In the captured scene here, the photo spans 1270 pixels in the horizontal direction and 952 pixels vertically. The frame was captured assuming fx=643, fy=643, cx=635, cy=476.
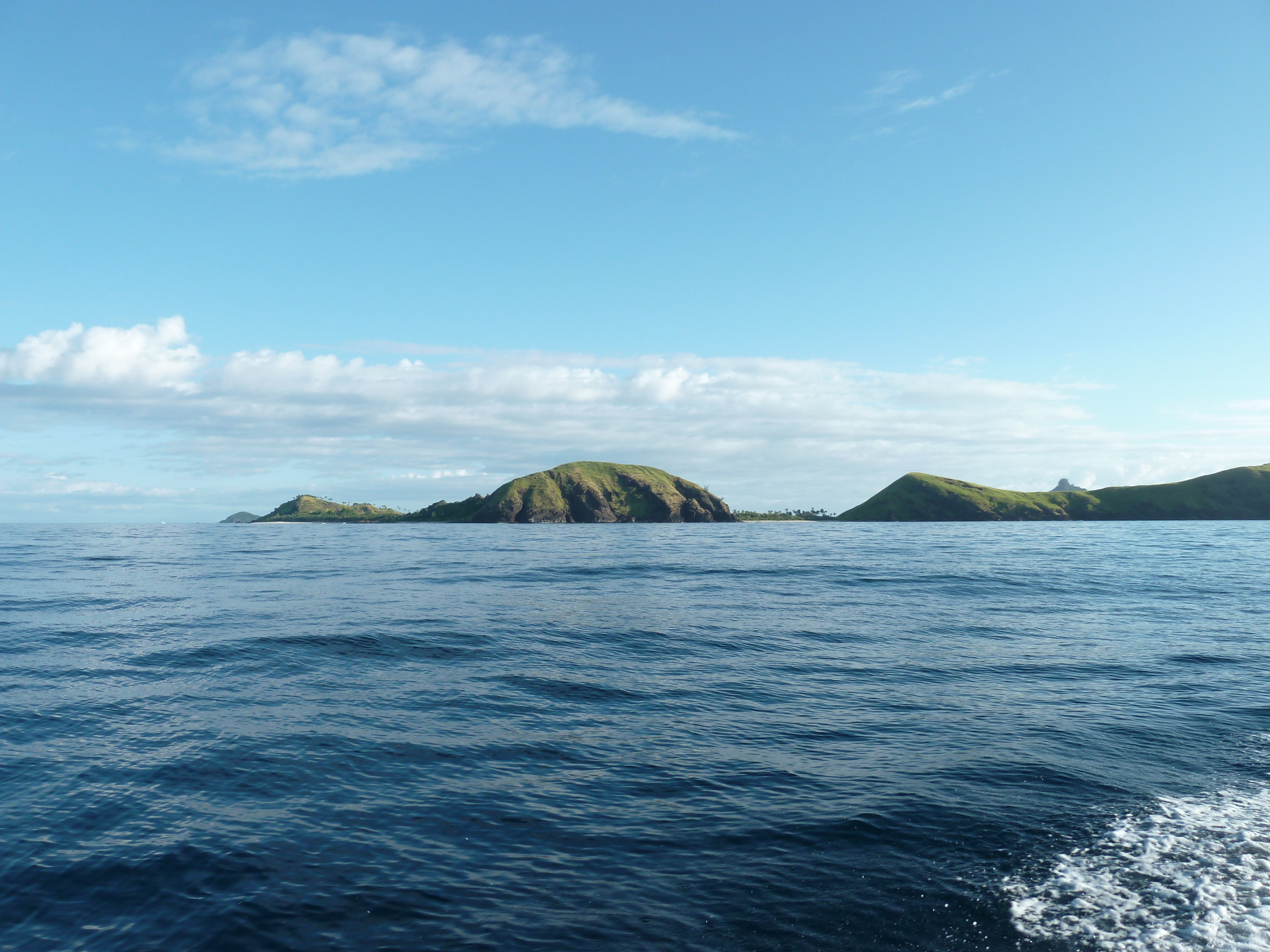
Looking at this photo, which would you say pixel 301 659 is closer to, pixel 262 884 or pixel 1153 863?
pixel 262 884

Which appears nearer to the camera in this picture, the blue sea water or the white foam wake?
the white foam wake

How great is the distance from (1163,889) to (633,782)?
381 inches

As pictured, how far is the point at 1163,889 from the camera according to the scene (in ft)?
34.7

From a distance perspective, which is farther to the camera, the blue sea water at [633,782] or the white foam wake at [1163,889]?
the blue sea water at [633,782]

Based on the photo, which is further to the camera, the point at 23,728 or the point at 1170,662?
the point at 1170,662

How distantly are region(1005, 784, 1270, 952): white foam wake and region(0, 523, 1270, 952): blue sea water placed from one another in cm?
6

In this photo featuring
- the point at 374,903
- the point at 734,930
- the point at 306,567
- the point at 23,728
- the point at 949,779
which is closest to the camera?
the point at 734,930

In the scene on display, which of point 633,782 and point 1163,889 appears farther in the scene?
point 633,782

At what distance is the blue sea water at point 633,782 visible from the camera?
9.97 meters

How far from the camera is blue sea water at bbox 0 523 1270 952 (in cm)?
997

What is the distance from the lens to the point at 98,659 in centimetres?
2708

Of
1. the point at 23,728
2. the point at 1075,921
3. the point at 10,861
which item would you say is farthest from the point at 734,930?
the point at 23,728

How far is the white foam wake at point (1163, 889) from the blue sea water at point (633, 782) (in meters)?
0.06

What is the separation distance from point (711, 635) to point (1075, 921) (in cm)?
2301
